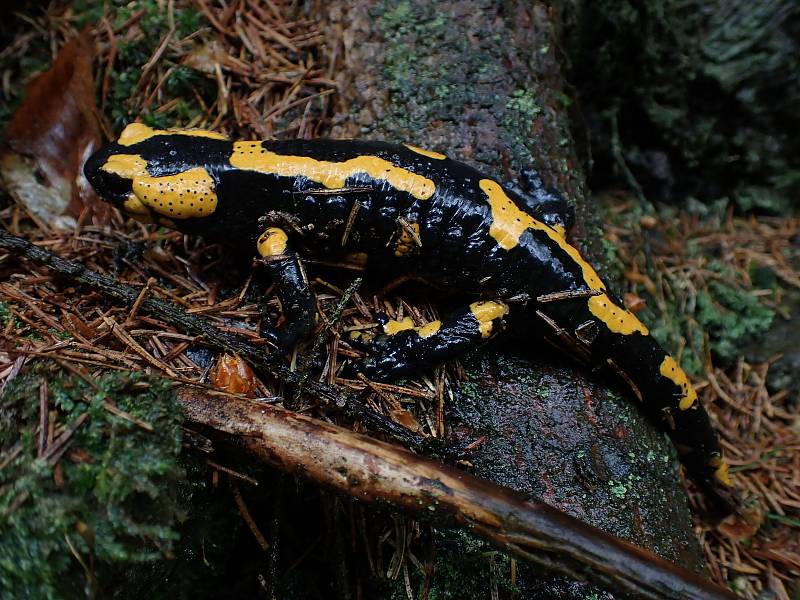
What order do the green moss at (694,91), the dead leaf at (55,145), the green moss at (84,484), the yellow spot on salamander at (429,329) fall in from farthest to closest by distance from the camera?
the green moss at (694,91) → the dead leaf at (55,145) → the yellow spot on salamander at (429,329) → the green moss at (84,484)

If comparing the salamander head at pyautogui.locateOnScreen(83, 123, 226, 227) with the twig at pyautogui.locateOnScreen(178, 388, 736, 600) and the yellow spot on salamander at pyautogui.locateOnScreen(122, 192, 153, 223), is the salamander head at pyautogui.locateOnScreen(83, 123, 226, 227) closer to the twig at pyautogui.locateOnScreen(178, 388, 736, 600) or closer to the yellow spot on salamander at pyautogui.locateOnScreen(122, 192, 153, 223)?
the yellow spot on salamander at pyautogui.locateOnScreen(122, 192, 153, 223)

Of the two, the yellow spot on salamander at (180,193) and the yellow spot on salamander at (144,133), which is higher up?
the yellow spot on salamander at (144,133)

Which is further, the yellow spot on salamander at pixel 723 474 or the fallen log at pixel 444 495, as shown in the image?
the yellow spot on salamander at pixel 723 474

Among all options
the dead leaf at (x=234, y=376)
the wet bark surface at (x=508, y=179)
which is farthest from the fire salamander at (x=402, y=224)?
the dead leaf at (x=234, y=376)

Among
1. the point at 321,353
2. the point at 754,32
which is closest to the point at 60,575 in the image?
the point at 321,353

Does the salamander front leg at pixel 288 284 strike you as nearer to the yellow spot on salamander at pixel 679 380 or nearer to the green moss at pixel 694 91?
the yellow spot on salamander at pixel 679 380

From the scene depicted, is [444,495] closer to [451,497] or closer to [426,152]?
[451,497]

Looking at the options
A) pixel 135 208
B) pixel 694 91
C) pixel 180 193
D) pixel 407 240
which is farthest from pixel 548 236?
pixel 694 91

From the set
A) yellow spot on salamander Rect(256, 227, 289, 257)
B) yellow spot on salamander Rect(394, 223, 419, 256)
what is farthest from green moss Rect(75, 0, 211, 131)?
yellow spot on salamander Rect(394, 223, 419, 256)
